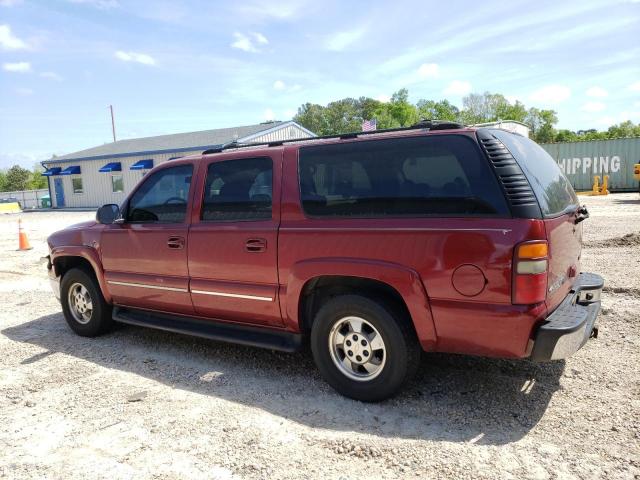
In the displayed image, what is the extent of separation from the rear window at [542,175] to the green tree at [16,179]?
72.9 meters

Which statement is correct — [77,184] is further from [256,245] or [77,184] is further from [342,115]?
[342,115]

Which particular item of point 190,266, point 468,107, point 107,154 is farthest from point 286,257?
point 468,107

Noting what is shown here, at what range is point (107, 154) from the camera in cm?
3231

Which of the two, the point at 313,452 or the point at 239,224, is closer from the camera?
the point at 313,452

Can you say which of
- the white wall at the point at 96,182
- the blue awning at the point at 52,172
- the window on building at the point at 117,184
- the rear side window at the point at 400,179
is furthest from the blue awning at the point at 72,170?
the rear side window at the point at 400,179

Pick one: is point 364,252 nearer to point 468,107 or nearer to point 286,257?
point 286,257

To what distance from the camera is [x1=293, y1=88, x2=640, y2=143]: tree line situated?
6775 cm

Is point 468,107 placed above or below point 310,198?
above

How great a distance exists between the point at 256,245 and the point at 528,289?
6.71ft

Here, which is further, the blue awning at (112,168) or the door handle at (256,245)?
the blue awning at (112,168)

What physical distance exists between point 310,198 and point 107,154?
3215cm

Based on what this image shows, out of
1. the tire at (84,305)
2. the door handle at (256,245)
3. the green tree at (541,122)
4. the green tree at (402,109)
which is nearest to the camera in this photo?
the door handle at (256,245)

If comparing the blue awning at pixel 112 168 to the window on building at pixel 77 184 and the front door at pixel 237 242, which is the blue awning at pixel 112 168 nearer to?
the window on building at pixel 77 184

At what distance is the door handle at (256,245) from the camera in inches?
154
